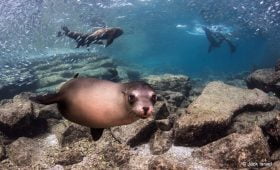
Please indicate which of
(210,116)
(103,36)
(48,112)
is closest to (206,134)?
(210,116)

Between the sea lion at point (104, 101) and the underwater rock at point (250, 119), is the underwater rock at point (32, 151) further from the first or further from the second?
the underwater rock at point (250, 119)

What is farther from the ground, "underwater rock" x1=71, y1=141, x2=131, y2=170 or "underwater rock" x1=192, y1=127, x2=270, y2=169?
"underwater rock" x1=192, y1=127, x2=270, y2=169

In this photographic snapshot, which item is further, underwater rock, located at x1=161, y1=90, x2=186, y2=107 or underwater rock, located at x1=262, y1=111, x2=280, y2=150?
underwater rock, located at x1=161, y1=90, x2=186, y2=107

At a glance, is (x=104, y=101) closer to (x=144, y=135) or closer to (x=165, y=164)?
(x=165, y=164)

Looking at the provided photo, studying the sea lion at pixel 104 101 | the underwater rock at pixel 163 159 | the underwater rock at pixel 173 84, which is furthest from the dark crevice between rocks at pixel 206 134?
the underwater rock at pixel 173 84

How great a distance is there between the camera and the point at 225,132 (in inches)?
257

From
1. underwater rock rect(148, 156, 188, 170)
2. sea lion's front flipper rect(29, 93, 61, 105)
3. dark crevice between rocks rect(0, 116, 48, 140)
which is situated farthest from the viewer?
dark crevice between rocks rect(0, 116, 48, 140)

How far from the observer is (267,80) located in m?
10.8

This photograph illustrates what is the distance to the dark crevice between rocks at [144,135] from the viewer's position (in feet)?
21.9

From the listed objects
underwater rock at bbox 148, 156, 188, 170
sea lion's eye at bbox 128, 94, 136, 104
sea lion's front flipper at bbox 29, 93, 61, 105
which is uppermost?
sea lion's eye at bbox 128, 94, 136, 104

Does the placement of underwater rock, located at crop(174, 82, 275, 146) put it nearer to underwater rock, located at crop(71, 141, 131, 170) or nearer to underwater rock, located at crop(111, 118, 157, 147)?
underwater rock, located at crop(111, 118, 157, 147)

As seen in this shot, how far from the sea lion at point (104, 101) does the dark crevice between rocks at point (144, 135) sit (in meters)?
3.35

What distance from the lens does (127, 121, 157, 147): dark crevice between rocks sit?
263 inches

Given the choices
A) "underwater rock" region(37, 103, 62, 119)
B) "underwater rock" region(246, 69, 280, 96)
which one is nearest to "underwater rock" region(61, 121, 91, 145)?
"underwater rock" region(37, 103, 62, 119)
